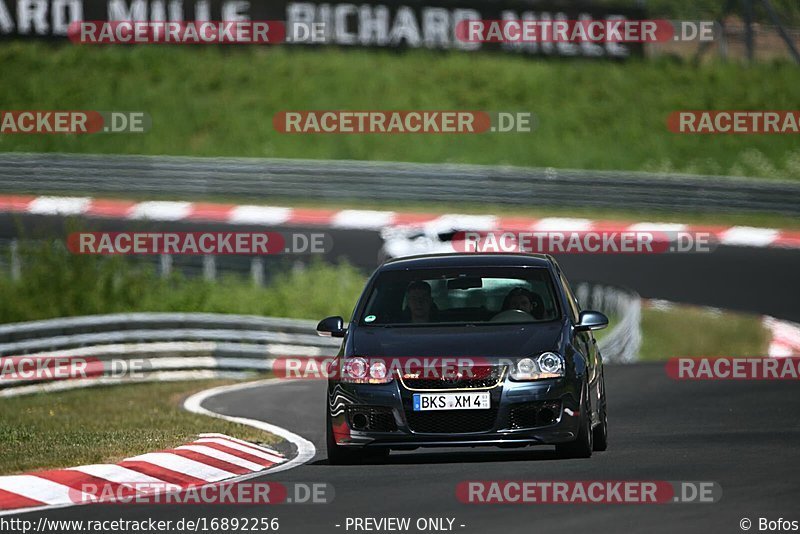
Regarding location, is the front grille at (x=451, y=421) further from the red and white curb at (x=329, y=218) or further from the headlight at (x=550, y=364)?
the red and white curb at (x=329, y=218)

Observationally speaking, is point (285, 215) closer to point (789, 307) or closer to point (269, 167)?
point (269, 167)

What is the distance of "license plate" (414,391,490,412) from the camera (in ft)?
34.9

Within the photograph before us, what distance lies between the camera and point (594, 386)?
11562mm

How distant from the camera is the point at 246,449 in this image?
497 inches

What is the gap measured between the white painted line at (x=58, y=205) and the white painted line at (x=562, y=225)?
9.36 m

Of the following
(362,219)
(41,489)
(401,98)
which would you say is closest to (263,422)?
(41,489)

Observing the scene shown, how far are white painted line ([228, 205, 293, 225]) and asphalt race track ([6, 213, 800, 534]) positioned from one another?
14.0 metres

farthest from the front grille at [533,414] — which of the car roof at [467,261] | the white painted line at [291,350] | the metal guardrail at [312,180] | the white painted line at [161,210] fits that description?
the metal guardrail at [312,180]

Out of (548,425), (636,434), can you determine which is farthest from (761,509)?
(636,434)

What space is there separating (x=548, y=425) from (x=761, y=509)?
2.22 meters

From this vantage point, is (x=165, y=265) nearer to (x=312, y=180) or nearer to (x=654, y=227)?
(x=312, y=180)

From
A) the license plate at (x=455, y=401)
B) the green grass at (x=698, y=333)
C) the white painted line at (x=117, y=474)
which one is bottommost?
the green grass at (x=698, y=333)

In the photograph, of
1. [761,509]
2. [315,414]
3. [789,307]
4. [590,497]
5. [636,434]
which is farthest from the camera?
[789,307]

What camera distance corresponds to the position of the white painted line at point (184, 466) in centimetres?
1114
